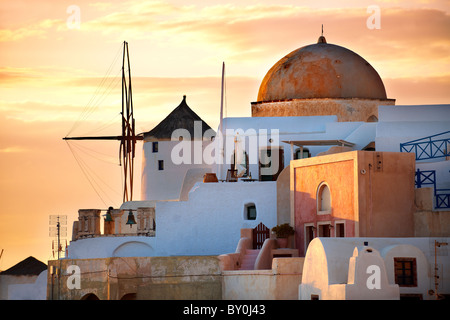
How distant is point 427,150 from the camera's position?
4388cm

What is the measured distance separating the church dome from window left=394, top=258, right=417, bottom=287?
14.5m

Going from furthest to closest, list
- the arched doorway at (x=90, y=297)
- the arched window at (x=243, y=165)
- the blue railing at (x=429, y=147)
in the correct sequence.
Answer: the arched window at (x=243, y=165)
the blue railing at (x=429, y=147)
the arched doorway at (x=90, y=297)

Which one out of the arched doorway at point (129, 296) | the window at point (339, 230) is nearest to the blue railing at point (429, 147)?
the window at point (339, 230)

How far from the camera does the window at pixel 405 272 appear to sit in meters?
36.6

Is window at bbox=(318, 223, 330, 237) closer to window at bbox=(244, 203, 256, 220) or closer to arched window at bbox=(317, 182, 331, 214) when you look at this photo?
arched window at bbox=(317, 182, 331, 214)

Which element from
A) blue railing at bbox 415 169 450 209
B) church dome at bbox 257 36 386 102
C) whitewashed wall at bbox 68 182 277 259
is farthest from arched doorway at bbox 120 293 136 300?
church dome at bbox 257 36 386 102

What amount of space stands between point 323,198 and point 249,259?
10.8 feet

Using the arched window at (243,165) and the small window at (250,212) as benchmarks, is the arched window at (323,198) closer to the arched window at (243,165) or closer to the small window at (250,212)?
the small window at (250,212)

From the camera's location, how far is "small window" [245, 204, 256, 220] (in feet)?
150

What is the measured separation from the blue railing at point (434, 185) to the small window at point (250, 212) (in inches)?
285
